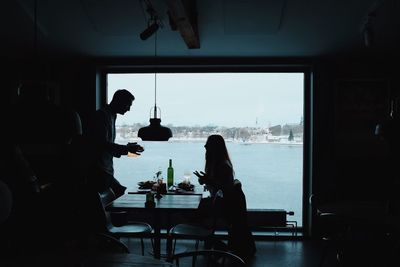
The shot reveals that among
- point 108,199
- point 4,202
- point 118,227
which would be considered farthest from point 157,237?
point 4,202

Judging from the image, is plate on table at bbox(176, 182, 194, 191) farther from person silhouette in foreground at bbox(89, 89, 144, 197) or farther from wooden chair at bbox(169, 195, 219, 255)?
person silhouette in foreground at bbox(89, 89, 144, 197)

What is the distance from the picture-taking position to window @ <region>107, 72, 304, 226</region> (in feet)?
17.7

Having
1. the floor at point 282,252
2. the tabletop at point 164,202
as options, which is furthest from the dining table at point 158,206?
the floor at point 282,252

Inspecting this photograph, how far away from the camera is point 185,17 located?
3324mm

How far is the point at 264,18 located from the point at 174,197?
2.14 m

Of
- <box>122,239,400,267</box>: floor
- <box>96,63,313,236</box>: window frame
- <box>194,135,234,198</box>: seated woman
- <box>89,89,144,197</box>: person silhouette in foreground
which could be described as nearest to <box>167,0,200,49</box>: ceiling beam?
<box>89,89,144,197</box>: person silhouette in foreground

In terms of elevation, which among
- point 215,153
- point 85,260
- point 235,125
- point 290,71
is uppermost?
point 290,71

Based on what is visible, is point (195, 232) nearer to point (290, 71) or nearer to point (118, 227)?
point (118, 227)

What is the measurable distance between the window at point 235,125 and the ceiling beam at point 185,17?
4.03ft

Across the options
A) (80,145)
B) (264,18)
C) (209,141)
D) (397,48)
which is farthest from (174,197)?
(397,48)

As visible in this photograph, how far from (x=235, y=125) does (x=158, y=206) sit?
217 centimetres

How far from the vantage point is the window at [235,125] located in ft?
17.7

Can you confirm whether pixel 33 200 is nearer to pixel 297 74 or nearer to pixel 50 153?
pixel 50 153

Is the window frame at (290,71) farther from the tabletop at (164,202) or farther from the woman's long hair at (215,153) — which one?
the tabletop at (164,202)
